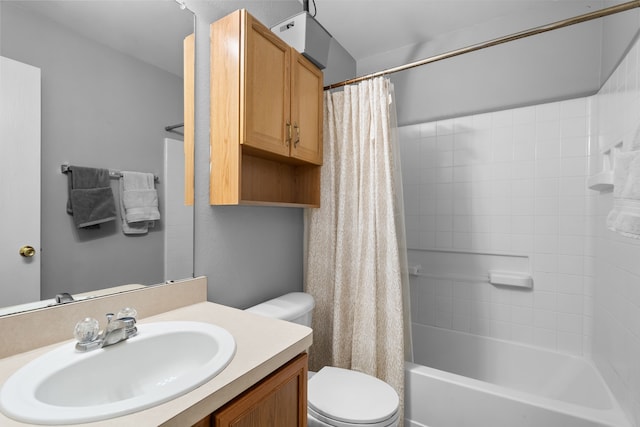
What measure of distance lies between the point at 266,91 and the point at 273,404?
116 centimetres

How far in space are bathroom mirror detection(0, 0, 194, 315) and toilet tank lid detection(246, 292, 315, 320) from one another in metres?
0.41

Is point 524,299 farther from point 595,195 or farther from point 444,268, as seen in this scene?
point 595,195

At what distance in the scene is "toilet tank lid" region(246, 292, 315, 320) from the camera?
139 cm

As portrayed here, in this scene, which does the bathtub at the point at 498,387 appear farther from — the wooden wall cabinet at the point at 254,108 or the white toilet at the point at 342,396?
the wooden wall cabinet at the point at 254,108

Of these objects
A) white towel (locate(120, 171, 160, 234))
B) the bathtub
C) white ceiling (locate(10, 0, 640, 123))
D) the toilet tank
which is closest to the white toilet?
the toilet tank

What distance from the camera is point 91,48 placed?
0.90 meters

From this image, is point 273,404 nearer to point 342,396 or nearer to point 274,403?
point 274,403

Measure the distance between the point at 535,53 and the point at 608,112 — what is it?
64 centimetres

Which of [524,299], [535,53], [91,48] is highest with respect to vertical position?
[535,53]

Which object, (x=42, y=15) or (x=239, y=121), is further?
(x=239, y=121)

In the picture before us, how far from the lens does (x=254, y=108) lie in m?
1.23

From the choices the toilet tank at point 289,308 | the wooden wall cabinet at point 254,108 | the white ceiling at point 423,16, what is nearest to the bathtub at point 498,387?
the toilet tank at point 289,308

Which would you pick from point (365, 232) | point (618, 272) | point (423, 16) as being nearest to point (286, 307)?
point (365, 232)

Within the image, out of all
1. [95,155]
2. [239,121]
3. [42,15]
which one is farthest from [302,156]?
[42,15]
